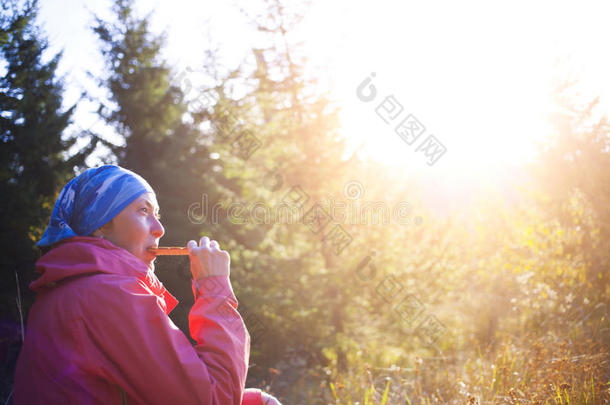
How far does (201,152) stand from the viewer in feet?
33.5

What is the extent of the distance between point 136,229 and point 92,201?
0.66ft

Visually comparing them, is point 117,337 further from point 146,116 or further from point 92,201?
point 146,116

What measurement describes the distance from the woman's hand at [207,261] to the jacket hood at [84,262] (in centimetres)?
18

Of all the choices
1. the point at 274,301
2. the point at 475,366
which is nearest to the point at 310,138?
the point at 274,301

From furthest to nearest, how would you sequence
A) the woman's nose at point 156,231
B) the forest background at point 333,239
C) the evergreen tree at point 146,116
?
1. the evergreen tree at point 146,116
2. the forest background at point 333,239
3. the woman's nose at point 156,231

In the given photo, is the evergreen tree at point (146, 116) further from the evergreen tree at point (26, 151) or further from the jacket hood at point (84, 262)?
the jacket hood at point (84, 262)

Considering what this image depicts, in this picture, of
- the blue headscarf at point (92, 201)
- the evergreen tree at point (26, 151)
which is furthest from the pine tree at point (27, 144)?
the blue headscarf at point (92, 201)

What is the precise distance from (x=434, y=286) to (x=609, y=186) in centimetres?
299

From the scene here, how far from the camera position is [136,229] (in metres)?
1.56

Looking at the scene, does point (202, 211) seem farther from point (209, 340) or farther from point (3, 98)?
point (209, 340)

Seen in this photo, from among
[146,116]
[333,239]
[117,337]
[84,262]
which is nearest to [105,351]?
[117,337]

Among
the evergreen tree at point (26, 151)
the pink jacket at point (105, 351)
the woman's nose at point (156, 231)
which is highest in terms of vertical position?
the woman's nose at point (156, 231)

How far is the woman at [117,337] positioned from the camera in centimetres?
115

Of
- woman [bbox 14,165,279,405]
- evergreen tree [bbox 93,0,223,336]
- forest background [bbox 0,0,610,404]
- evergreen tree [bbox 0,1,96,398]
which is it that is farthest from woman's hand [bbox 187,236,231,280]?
evergreen tree [bbox 93,0,223,336]
